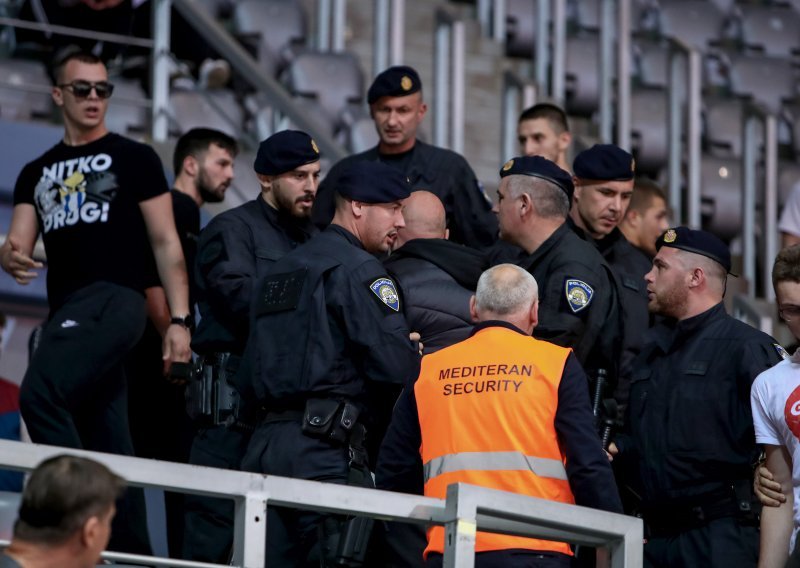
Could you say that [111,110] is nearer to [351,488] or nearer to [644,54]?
[644,54]

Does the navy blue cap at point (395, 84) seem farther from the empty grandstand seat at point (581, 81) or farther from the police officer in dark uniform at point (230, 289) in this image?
the empty grandstand seat at point (581, 81)

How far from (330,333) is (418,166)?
1569mm

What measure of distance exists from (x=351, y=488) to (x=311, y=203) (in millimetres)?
2071

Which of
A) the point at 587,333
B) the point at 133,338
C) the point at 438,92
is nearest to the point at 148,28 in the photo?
the point at 438,92

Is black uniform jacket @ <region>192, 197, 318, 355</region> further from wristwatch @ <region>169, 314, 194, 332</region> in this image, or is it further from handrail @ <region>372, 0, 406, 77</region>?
handrail @ <region>372, 0, 406, 77</region>

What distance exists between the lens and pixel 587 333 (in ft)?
15.9

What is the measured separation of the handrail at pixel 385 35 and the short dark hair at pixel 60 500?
5.40 meters

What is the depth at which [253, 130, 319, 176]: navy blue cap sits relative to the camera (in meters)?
5.24

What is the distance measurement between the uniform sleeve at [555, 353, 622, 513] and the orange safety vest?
27 millimetres

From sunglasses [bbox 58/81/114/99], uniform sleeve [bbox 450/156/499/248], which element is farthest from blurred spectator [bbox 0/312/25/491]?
uniform sleeve [bbox 450/156/499/248]

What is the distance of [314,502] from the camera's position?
341cm

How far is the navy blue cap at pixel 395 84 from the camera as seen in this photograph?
6023 millimetres

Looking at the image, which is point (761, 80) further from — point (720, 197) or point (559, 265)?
point (559, 265)

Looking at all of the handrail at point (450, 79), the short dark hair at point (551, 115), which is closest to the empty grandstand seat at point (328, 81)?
the handrail at point (450, 79)
